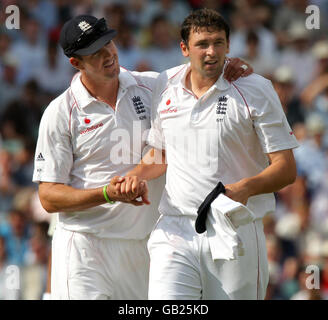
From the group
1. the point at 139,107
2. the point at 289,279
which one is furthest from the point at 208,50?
the point at 289,279

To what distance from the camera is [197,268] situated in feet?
16.1

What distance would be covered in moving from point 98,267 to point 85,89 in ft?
4.11

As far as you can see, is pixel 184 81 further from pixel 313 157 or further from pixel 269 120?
pixel 313 157

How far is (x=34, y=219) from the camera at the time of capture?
931cm

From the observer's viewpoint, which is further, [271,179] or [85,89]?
[85,89]

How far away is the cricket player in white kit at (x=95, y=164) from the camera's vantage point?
549 centimetres

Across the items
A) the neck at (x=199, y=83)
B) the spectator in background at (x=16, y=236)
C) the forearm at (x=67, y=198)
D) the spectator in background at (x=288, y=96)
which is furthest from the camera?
the spectator in background at (x=288, y=96)

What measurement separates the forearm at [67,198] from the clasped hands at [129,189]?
0.20 m

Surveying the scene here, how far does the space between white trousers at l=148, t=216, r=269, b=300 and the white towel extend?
156mm

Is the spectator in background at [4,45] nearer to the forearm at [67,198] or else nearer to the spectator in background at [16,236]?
the spectator in background at [16,236]

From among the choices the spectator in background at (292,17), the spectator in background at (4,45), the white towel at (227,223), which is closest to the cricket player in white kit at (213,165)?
the white towel at (227,223)

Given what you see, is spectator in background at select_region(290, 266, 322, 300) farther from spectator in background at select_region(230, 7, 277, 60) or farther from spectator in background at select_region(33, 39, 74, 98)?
spectator in background at select_region(33, 39, 74, 98)
